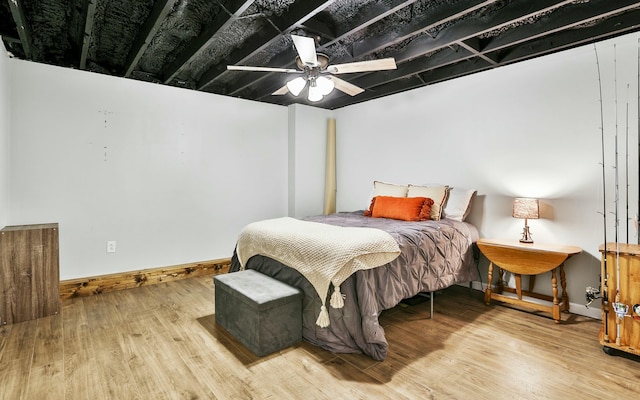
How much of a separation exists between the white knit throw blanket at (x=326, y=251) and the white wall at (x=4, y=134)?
2142mm

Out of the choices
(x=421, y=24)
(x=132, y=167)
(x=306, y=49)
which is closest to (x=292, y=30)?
(x=306, y=49)

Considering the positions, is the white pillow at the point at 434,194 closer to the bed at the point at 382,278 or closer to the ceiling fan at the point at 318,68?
the bed at the point at 382,278

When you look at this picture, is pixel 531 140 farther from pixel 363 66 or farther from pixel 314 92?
pixel 314 92

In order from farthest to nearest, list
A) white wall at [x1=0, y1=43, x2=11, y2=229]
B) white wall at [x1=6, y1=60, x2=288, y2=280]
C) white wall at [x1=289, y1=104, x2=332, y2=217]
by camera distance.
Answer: white wall at [x1=289, y1=104, x2=332, y2=217] → white wall at [x1=6, y1=60, x2=288, y2=280] → white wall at [x1=0, y1=43, x2=11, y2=229]

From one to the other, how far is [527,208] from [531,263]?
0.46 metres

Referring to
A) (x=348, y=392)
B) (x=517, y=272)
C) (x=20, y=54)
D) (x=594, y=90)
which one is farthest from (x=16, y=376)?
(x=594, y=90)

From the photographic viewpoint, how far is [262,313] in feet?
6.67

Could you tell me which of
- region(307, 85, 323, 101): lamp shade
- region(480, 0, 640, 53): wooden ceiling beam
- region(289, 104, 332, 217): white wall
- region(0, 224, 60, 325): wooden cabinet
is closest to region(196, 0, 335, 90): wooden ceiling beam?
region(307, 85, 323, 101): lamp shade

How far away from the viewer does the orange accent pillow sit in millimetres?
3197

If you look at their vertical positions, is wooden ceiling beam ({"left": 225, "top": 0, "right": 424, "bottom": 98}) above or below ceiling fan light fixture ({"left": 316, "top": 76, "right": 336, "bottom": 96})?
above

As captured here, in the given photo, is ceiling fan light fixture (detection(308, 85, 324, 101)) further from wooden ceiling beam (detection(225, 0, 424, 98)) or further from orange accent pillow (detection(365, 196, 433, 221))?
orange accent pillow (detection(365, 196, 433, 221))

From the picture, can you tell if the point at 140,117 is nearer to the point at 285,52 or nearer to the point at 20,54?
the point at 20,54

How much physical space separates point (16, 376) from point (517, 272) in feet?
11.2

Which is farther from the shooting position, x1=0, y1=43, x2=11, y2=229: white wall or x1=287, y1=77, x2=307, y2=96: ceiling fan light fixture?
x1=0, y1=43, x2=11, y2=229: white wall
